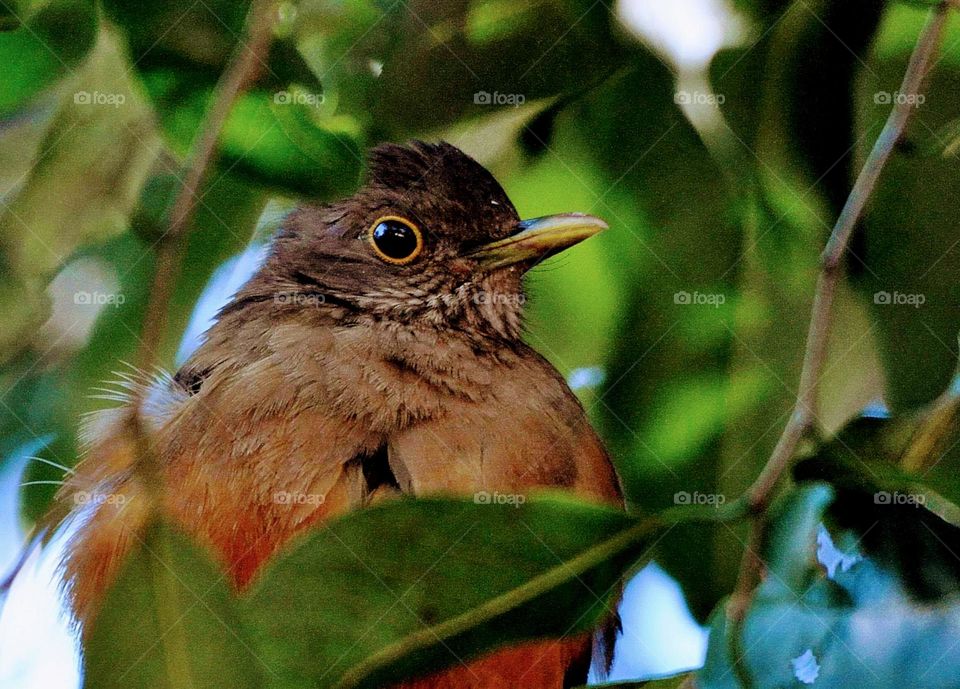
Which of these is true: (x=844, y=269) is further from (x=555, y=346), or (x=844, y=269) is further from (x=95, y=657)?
(x=95, y=657)

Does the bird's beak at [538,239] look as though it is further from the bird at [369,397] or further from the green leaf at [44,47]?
the green leaf at [44,47]

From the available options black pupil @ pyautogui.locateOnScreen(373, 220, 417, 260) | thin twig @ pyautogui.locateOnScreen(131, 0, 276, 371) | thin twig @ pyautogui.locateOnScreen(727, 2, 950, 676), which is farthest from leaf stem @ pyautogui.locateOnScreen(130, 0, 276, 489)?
thin twig @ pyautogui.locateOnScreen(727, 2, 950, 676)

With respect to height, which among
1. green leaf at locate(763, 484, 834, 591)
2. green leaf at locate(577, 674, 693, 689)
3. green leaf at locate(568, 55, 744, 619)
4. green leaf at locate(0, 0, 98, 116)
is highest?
green leaf at locate(0, 0, 98, 116)

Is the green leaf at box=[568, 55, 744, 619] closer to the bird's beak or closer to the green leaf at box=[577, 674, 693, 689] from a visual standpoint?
the bird's beak

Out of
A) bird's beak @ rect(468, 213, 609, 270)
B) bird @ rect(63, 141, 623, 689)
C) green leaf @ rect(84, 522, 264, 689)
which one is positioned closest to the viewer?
green leaf @ rect(84, 522, 264, 689)

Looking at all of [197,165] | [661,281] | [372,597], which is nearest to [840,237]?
[661,281]

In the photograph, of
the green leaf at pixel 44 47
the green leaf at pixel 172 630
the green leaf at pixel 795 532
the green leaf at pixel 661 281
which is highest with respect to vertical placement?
the green leaf at pixel 44 47

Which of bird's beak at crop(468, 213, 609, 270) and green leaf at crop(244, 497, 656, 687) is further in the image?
bird's beak at crop(468, 213, 609, 270)

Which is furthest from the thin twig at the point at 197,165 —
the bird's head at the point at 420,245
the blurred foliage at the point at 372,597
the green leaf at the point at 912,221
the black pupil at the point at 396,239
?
the green leaf at the point at 912,221
